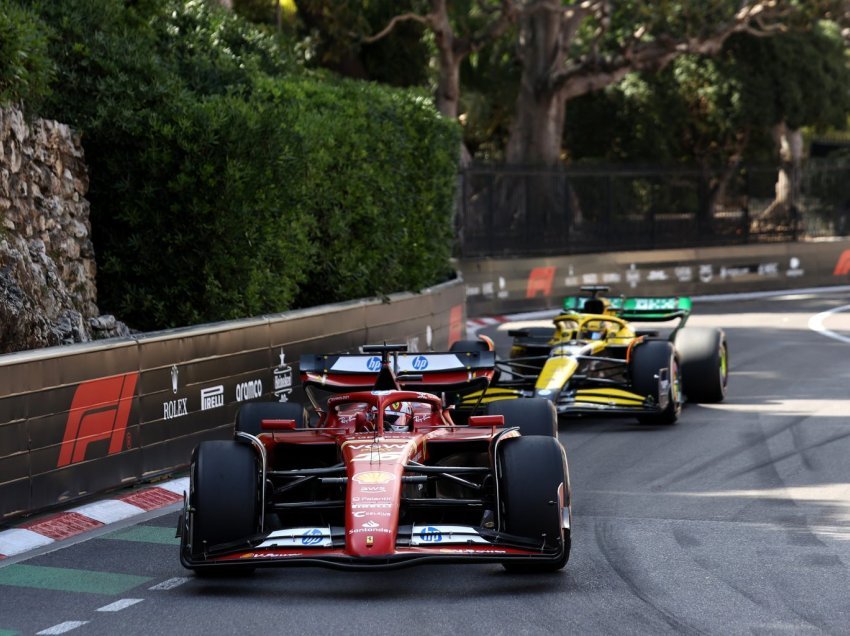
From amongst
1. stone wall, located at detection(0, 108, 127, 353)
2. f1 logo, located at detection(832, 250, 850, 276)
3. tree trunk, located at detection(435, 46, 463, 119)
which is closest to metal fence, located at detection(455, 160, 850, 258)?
f1 logo, located at detection(832, 250, 850, 276)

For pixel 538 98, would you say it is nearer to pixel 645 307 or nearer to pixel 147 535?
pixel 645 307

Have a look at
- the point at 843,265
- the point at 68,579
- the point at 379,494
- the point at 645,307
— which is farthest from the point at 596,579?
the point at 843,265

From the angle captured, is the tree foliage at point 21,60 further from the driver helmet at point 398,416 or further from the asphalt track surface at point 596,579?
the driver helmet at point 398,416

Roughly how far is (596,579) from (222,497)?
76.3 inches

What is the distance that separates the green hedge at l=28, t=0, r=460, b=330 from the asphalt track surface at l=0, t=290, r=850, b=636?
144 inches

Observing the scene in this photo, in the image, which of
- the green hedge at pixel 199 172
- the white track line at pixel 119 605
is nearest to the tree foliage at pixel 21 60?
the green hedge at pixel 199 172

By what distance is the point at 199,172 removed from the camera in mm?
12914

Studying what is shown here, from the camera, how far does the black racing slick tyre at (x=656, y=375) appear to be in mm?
13414

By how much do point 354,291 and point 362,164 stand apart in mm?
1400

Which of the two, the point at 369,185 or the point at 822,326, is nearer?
the point at 369,185

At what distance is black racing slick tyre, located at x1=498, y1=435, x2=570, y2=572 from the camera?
7.60 m

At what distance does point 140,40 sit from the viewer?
14.7 metres

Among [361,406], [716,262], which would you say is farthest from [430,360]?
[716,262]

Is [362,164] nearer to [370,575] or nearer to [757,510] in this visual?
[757,510]
